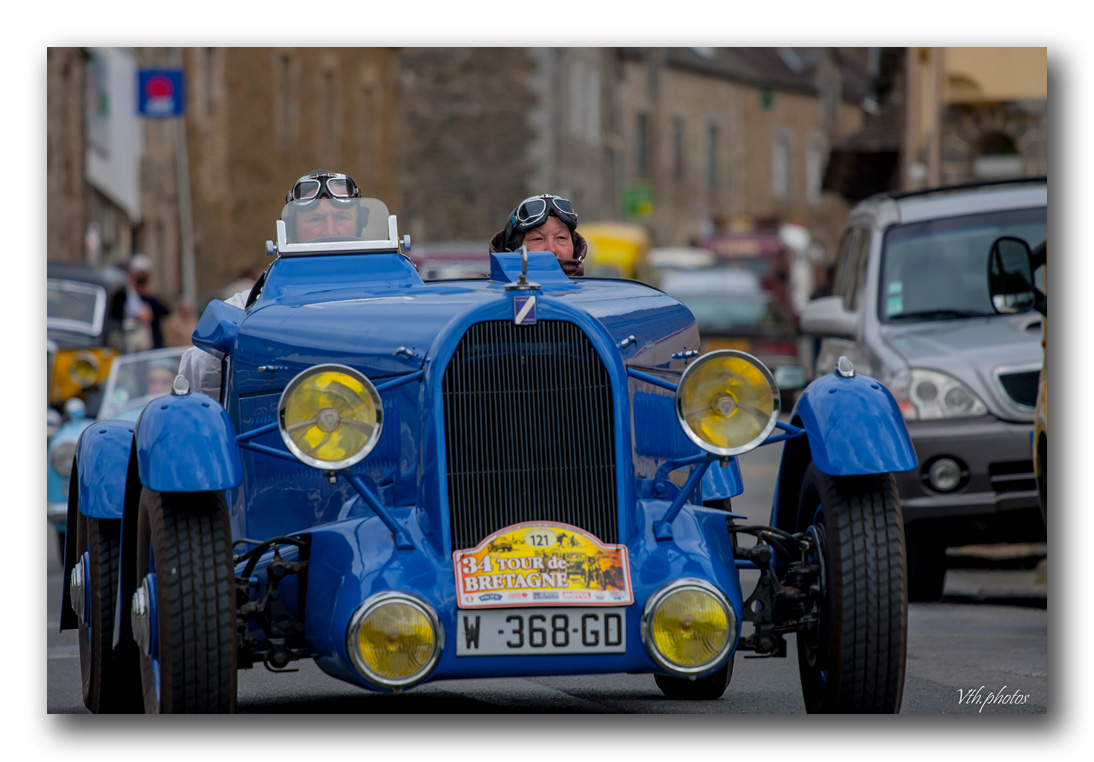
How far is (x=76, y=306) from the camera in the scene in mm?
14680

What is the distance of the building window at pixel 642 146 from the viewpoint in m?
53.7

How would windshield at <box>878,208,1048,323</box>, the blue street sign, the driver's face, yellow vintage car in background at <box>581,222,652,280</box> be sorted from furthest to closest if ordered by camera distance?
yellow vintage car in background at <box>581,222,652,280</box> < the blue street sign < windshield at <box>878,208,1048,323</box> < the driver's face

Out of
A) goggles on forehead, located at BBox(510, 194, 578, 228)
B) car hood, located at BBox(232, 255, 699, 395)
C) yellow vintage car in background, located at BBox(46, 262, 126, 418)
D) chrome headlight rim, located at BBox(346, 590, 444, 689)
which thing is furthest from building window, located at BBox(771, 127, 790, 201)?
chrome headlight rim, located at BBox(346, 590, 444, 689)

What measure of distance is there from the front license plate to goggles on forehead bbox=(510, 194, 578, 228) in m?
2.15

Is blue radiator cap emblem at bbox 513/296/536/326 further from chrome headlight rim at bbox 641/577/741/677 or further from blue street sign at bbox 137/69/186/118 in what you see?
blue street sign at bbox 137/69/186/118

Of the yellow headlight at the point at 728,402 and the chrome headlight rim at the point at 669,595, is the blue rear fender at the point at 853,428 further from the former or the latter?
the chrome headlight rim at the point at 669,595

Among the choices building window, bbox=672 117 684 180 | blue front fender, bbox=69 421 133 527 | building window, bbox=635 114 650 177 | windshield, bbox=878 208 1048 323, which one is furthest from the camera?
building window, bbox=672 117 684 180

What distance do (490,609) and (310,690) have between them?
186 centimetres

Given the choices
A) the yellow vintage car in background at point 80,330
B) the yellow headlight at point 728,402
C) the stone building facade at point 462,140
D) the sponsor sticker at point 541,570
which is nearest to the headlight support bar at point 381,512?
the sponsor sticker at point 541,570

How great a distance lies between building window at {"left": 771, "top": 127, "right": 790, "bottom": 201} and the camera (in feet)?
214

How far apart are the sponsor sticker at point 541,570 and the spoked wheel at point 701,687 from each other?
148cm

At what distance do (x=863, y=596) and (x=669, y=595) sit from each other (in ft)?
1.96
